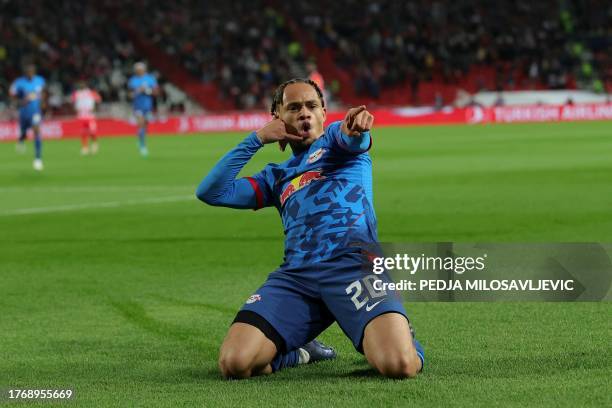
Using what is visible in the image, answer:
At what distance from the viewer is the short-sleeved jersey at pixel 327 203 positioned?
621cm

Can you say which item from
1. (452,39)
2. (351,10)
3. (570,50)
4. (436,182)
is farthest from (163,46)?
(436,182)

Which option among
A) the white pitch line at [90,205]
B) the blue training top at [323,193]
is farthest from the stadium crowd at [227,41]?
the blue training top at [323,193]

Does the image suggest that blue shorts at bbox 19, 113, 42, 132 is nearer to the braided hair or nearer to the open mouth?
the braided hair

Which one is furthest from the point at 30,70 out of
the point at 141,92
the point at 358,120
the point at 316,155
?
the point at 358,120

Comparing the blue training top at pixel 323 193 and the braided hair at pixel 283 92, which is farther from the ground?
the braided hair at pixel 283 92

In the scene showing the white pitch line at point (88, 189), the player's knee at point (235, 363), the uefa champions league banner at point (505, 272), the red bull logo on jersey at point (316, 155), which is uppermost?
the red bull logo on jersey at point (316, 155)

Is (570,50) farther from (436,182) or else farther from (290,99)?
(290,99)

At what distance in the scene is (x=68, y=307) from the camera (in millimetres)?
8578

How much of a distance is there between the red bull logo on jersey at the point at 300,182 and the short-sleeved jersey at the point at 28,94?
2196 centimetres

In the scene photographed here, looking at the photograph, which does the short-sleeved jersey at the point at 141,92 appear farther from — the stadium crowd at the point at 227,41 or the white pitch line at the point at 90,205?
the white pitch line at the point at 90,205

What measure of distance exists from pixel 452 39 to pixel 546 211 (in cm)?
3677

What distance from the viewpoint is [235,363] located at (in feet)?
19.4

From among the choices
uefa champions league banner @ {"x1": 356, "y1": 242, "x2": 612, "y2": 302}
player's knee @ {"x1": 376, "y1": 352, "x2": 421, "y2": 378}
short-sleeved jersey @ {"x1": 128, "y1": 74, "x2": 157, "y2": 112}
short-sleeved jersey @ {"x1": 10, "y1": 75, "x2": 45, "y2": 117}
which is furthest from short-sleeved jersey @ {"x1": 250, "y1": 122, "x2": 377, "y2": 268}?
short-sleeved jersey @ {"x1": 128, "y1": 74, "x2": 157, "y2": 112}

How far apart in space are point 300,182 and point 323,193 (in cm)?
17
